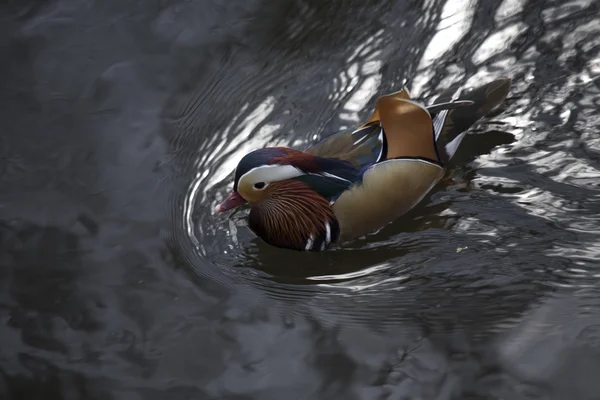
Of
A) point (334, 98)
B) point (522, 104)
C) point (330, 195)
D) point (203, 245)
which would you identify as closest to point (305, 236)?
point (330, 195)

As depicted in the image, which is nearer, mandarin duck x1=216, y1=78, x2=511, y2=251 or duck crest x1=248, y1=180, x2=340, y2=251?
mandarin duck x1=216, y1=78, x2=511, y2=251

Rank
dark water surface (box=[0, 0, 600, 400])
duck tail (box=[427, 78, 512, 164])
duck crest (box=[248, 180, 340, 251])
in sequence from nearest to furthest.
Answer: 1. dark water surface (box=[0, 0, 600, 400])
2. duck crest (box=[248, 180, 340, 251])
3. duck tail (box=[427, 78, 512, 164])

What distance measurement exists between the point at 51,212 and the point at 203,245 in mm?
921

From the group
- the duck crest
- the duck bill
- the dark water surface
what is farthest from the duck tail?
the duck bill

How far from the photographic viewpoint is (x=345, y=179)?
13.8 feet

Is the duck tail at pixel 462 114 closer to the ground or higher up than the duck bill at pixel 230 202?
higher up

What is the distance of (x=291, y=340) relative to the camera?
12.1 feet

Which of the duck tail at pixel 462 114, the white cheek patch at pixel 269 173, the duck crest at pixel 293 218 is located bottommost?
the duck crest at pixel 293 218

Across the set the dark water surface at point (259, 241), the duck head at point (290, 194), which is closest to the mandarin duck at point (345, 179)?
the duck head at point (290, 194)

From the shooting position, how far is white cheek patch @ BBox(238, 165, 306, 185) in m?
4.11

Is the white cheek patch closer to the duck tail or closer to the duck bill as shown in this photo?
the duck bill

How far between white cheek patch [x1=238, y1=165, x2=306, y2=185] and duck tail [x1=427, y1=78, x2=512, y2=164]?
869 millimetres

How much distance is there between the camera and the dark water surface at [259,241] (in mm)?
3537

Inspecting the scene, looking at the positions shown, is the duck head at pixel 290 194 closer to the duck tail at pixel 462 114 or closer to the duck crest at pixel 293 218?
the duck crest at pixel 293 218
